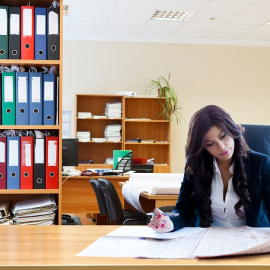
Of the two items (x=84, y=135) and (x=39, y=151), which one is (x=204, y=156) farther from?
(x=84, y=135)

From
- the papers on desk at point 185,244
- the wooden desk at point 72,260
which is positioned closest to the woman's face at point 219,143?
the papers on desk at point 185,244

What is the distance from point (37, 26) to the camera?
283 cm

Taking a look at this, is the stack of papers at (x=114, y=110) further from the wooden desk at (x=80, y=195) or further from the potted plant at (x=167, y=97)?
the wooden desk at (x=80, y=195)

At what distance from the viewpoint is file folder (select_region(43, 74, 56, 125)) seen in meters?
2.83

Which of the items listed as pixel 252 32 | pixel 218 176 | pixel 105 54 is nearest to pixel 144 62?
pixel 105 54

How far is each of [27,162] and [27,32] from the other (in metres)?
0.76

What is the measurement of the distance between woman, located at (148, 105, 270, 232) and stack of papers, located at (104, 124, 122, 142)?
5.92 m

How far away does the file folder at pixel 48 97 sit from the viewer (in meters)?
2.83

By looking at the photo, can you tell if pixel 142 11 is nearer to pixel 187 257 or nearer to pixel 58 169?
pixel 58 169

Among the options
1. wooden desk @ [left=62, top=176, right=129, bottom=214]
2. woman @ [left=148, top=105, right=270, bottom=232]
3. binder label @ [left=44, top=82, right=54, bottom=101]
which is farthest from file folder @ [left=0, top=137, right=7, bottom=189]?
wooden desk @ [left=62, top=176, right=129, bottom=214]

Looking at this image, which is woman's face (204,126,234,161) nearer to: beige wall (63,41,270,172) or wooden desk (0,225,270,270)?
wooden desk (0,225,270,270)

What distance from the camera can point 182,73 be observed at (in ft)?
28.8

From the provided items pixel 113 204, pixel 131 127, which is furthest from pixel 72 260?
pixel 131 127

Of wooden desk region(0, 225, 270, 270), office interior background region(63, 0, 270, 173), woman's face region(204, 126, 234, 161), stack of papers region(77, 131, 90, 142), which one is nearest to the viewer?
wooden desk region(0, 225, 270, 270)
